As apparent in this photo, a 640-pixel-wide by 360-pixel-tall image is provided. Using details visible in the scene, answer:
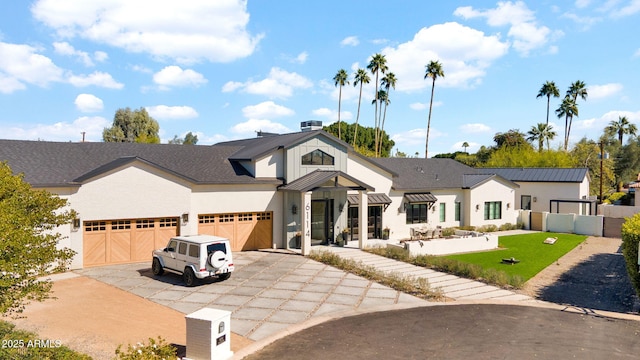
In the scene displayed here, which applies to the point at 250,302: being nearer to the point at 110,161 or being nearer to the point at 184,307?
the point at 184,307

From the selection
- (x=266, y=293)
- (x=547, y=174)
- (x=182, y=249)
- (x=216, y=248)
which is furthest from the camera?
(x=547, y=174)

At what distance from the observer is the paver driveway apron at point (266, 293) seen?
14.8 meters

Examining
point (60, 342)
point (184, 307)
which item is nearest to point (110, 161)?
point (184, 307)

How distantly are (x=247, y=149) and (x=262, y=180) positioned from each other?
206 inches

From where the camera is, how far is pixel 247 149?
1234 inches

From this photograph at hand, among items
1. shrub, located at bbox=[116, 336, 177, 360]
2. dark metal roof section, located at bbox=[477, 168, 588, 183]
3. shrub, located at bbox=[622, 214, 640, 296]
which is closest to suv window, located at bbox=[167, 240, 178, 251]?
shrub, located at bbox=[116, 336, 177, 360]

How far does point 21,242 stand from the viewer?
8.70m

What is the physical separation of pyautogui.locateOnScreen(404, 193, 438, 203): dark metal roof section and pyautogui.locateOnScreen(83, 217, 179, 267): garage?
1718cm

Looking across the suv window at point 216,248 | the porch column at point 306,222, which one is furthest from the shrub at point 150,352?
the porch column at point 306,222

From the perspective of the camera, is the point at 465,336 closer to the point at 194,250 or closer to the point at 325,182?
the point at 194,250

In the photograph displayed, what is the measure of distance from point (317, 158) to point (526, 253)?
14.3 meters

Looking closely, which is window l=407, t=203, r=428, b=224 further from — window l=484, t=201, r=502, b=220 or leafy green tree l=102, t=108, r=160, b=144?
leafy green tree l=102, t=108, r=160, b=144

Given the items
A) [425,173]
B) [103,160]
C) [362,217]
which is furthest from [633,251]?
[103,160]

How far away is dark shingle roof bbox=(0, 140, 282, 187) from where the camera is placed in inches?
855
